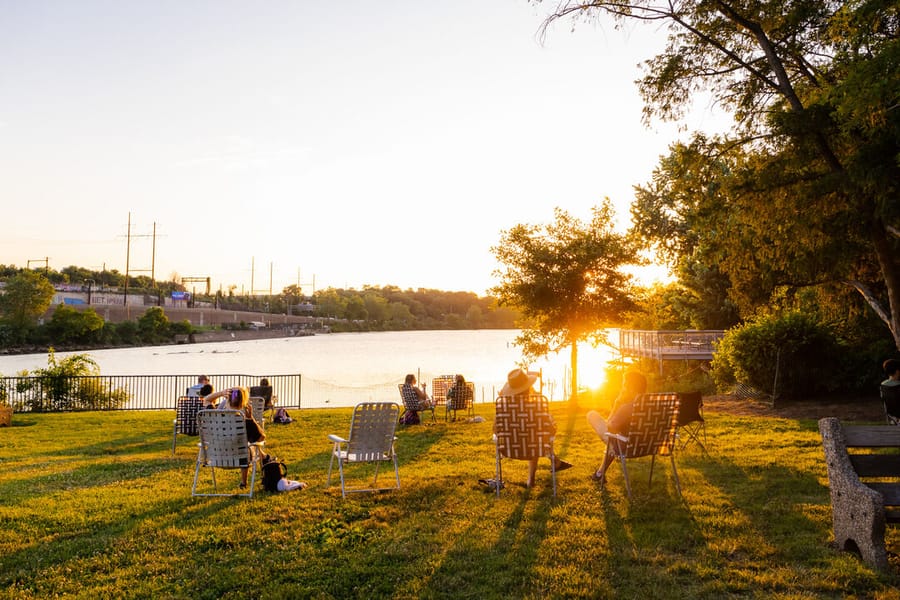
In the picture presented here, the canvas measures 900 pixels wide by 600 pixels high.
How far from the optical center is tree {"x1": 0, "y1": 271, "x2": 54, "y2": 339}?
188 feet

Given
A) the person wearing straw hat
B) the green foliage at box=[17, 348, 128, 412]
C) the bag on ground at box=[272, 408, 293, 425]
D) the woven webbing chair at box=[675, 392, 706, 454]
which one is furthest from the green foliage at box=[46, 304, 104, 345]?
the person wearing straw hat

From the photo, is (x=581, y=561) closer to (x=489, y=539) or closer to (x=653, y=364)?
(x=489, y=539)

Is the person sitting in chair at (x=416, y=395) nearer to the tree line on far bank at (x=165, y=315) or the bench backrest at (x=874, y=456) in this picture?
the bench backrest at (x=874, y=456)

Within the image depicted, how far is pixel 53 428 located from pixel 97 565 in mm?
13047

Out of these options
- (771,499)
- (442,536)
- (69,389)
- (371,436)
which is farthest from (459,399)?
(69,389)

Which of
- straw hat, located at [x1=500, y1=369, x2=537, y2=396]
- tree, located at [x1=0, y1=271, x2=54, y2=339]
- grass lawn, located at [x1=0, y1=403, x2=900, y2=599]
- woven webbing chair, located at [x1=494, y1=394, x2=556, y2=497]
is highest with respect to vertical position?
tree, located at [x1=0, y1=271, x2=54, y2=339]

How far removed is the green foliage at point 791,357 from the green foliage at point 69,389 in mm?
20332

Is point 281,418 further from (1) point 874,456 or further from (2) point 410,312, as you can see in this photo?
(2) point 410,312

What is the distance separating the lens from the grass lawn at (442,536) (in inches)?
165

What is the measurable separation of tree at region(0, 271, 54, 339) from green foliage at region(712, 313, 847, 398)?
60.9m

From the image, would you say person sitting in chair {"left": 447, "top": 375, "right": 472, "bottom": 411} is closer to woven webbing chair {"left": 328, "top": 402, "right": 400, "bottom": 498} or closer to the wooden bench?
woven webbing chair {"left": 328, "top": 402, "right": 400, "bottom": 498}

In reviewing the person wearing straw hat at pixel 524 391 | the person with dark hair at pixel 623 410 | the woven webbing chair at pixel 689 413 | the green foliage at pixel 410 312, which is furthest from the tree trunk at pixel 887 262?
the green foliage at pixel 410 312

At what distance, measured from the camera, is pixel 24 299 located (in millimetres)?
57750

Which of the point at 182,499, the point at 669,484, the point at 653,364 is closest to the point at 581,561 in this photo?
the point at 669,484
